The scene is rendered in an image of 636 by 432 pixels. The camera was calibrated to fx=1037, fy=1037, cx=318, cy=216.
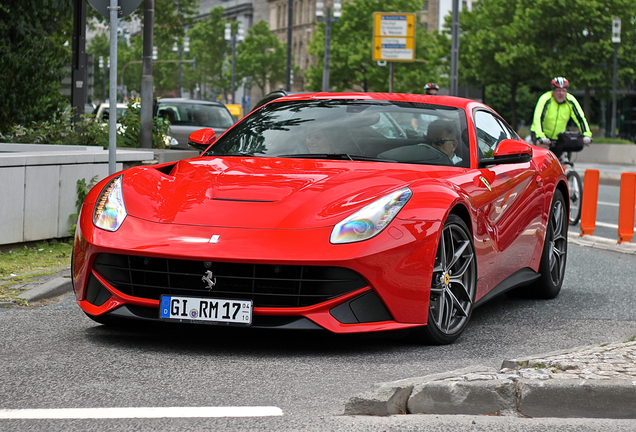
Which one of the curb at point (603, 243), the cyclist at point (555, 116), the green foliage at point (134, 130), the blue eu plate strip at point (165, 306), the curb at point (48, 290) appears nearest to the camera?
the blue eu plate strip at point (165, 306)

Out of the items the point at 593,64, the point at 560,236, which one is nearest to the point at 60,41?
the point at 560,236

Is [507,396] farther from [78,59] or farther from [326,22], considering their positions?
[326,22]

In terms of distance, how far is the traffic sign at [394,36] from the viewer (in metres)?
38.8

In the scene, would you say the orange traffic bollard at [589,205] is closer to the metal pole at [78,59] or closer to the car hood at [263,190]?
the car hood at [263,190]

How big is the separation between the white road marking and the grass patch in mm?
3615

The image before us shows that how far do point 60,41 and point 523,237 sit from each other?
60.2ft

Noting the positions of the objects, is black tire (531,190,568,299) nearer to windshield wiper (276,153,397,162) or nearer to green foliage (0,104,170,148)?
windshield wiper (276,153,397,162)

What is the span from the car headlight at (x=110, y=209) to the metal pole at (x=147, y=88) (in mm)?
7766

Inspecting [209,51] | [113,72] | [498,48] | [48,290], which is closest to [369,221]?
[48,290]

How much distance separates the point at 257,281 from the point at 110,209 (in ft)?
2.99

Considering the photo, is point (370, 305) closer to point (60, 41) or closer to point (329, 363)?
point (329, 363)

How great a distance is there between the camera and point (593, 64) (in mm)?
49375

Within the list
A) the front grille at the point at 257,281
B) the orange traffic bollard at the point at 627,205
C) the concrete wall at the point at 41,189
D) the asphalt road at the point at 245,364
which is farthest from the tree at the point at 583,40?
the front grille at the point at 257,281

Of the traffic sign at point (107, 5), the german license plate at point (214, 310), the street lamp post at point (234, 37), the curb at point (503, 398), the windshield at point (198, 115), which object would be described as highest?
the street lamp post at point (234, 37)
